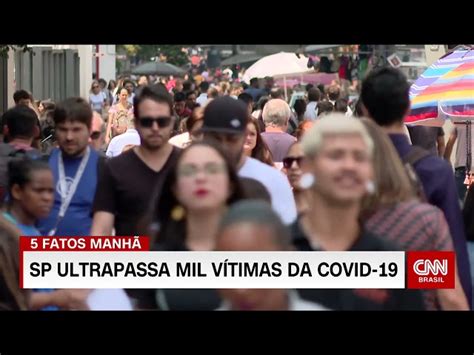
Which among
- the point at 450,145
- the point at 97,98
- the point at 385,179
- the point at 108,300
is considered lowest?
the point at 108,300

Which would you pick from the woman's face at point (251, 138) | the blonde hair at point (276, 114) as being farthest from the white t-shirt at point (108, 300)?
the blonde hair at point (276, 114)

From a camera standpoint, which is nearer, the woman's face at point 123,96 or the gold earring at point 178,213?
the gold earring at point 178,213

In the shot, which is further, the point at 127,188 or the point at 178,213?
the point at 127,188

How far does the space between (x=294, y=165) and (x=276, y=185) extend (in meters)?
0.30

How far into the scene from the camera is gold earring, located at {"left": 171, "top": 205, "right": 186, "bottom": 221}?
585 cm

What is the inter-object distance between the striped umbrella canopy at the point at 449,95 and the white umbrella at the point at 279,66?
22.4ft

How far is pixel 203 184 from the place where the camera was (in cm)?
581

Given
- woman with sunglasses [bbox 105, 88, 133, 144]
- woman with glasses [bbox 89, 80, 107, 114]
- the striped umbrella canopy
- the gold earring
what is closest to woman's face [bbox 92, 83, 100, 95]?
woman with glasses [bbox 89, 80, 107, 114]

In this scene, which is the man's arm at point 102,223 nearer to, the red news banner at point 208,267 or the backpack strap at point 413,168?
the red news banner at point 208,267

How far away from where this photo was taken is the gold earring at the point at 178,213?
5852mm

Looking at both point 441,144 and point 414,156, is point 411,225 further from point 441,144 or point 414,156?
point 441,144

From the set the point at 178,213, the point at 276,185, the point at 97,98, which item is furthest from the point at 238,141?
the point at 97,98

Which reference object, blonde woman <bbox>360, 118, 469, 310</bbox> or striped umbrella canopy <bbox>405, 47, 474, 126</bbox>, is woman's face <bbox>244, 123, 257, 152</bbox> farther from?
blonde woman <bbox>360, 118, 469, 310</bbox>
